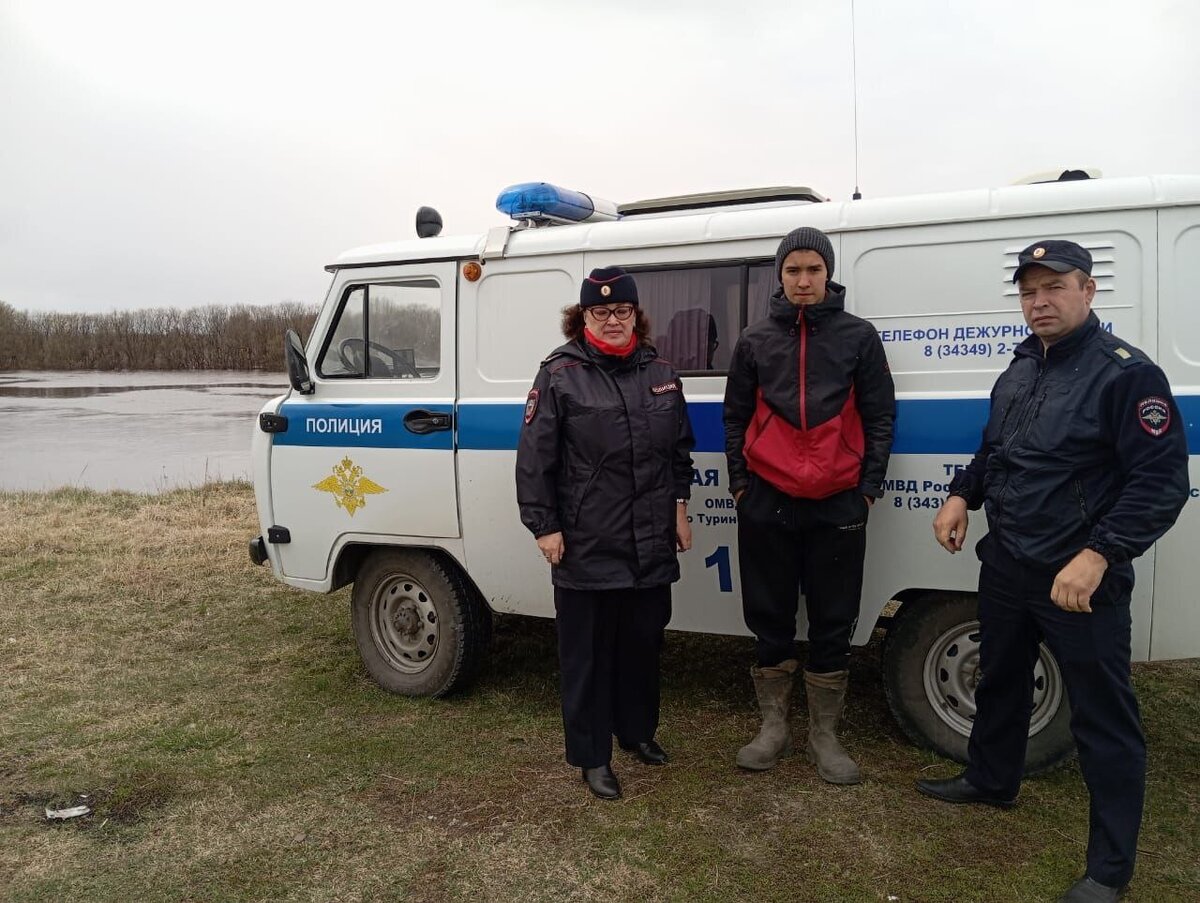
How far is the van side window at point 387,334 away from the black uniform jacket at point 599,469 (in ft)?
3.90

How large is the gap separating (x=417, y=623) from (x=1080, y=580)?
3.30m

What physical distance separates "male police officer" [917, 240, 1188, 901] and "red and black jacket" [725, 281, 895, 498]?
49 centimetres

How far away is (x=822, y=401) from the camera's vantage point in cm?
349

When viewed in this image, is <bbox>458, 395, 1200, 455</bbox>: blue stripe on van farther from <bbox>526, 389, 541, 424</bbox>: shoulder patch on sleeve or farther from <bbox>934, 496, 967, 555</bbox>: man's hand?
<bbox>526, 389, 541, 424</bbox>: shoulder patch on sleeve

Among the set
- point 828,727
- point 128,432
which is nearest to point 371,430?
point 828,727

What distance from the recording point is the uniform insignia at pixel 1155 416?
266 centimetres

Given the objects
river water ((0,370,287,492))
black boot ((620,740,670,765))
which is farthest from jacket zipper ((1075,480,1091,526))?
river water ((0,370,287,492))

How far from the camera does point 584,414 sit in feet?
11.8

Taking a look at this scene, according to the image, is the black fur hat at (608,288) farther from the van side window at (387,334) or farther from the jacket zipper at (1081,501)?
the jacket zipper at (1081,501)

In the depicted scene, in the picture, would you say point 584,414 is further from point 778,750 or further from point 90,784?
point 90,784

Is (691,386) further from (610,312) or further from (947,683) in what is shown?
(947,683)

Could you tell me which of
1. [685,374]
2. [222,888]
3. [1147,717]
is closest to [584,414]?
[685,374]

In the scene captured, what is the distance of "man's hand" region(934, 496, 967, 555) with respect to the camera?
3.27 meters

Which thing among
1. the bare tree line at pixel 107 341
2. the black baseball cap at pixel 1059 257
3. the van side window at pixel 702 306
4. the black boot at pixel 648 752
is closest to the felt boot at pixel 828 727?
the black boot at pixel 648 752
